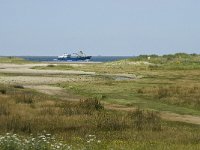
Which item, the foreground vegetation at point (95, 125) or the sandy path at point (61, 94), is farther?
the sandy path at point (61, 94)

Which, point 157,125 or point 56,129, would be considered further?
point 157,125

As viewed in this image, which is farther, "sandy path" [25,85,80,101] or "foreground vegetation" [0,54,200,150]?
"sandy path" [25,85,80,101]

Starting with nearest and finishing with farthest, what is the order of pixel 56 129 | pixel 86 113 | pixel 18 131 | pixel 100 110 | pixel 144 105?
pixel 18 131 → pixel 56 129 → pixel 86 113 → pixel 100 110 → pixel 144 105

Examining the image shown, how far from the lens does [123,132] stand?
73.7 feet

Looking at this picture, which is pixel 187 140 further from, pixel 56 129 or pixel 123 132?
pixel 56 129

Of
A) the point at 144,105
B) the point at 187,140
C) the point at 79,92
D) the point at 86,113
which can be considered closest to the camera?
the point at 187,140

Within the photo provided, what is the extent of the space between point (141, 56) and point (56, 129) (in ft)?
492

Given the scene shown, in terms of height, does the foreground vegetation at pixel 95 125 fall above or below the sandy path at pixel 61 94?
above

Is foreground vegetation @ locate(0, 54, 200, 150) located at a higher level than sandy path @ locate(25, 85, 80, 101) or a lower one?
higher

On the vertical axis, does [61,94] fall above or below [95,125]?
below

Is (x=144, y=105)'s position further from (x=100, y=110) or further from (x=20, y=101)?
(x=20, y=101)

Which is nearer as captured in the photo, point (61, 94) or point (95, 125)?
point (95, 125)

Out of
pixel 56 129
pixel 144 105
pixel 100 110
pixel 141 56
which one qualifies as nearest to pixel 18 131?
→ pixel 56 129

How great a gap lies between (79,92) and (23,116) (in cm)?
2326
